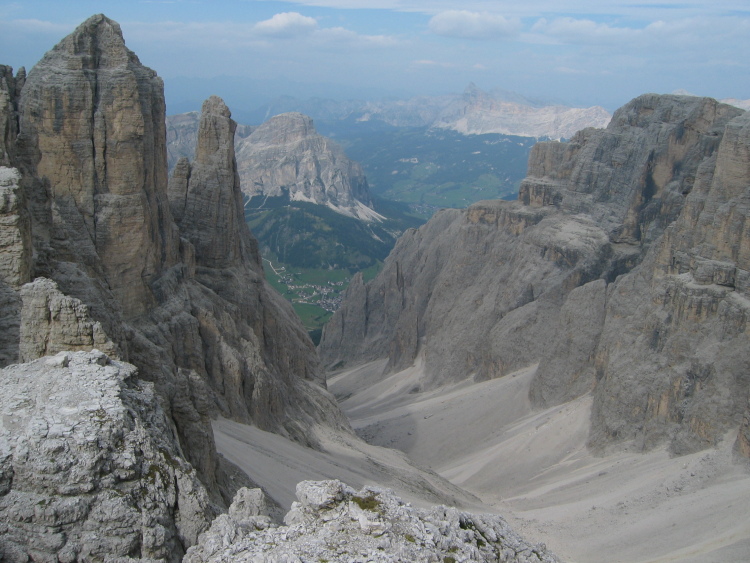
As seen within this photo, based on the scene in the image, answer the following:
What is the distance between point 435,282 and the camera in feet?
361

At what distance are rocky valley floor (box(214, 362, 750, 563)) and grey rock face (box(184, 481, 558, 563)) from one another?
15.1 meters

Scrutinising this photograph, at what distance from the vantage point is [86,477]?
13922 millimetres

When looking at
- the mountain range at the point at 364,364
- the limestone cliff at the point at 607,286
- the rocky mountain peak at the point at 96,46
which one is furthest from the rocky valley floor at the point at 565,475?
the rocky mountain peak at the point at 96,46

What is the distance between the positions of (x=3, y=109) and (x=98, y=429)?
67.9 ft

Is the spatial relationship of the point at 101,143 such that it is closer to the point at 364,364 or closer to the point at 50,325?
the point at 50,325

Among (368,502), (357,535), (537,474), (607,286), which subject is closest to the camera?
(357,535)

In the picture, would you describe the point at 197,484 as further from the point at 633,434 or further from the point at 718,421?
the point at 633,434

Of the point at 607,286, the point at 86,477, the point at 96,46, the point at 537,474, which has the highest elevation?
the point at 96,46

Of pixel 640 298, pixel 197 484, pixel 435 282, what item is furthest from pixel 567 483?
pixel 435 282

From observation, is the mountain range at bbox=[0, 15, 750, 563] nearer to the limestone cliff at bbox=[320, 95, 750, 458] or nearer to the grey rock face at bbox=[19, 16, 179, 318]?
the grey rock face at bbox=[19, 16, 179, 318]

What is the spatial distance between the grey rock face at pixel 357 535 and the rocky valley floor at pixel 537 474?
1513cm

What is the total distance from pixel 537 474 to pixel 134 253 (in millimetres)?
36539

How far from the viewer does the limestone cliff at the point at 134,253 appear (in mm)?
21109

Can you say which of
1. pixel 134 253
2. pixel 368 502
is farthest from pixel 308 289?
pixel 368 502
